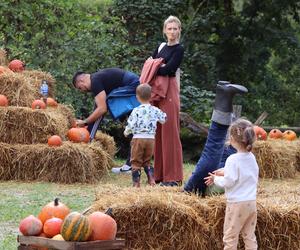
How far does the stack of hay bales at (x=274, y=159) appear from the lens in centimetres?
1324

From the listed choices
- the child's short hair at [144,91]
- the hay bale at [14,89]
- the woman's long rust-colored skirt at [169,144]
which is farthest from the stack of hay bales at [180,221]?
the hay bale at [14,89]

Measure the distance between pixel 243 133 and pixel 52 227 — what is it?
1.43 meters

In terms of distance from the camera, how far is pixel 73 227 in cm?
525

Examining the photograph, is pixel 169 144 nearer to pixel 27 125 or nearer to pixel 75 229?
pixel 27 125

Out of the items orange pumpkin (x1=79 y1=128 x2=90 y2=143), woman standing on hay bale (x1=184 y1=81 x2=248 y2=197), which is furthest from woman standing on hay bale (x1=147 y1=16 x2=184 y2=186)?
woman standing on hay bale (x1=184 y1=81 x2=248 y2=197)

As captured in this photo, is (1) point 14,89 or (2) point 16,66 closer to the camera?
(1) point 14,89

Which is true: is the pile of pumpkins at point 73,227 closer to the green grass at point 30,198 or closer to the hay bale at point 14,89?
the green grass at point 30,198

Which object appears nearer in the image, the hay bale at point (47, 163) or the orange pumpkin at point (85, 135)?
the hay bale at point (47, 163)

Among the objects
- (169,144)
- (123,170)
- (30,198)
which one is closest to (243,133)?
(30,198)

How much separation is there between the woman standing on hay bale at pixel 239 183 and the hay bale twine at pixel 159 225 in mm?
275

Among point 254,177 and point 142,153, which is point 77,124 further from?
point 254,177

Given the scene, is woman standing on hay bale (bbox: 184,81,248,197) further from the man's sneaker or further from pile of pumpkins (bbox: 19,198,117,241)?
the man's sneaker

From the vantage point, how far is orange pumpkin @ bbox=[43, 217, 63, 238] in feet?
18.2

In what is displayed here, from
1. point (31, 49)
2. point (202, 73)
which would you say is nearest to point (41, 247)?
point (31, 49)
